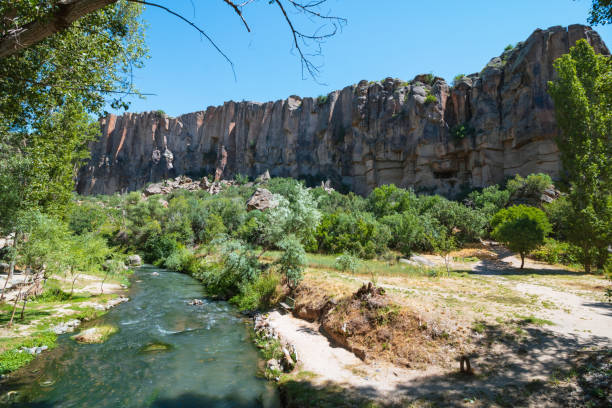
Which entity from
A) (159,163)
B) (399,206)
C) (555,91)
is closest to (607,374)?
(555,91)

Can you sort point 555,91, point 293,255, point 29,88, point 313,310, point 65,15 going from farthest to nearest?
1. point 555,91
2. point 293,255
3. point 313,310
4. point 29,88
5. point 65,15

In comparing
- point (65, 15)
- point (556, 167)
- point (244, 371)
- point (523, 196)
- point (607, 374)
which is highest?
point (556, 167)

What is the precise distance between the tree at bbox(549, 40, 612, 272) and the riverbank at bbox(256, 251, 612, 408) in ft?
23.0

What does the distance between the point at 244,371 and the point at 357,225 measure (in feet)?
75.7

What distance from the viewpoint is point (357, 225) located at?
2981 cm

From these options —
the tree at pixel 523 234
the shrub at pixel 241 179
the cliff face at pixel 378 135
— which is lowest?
the tree at pixel 523 234

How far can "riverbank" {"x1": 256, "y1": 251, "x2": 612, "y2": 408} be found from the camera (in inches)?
209

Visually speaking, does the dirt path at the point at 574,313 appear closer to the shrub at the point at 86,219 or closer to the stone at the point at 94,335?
the stone at the point at 94,335

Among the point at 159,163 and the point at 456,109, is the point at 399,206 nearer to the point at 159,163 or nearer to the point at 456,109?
the point at 456,109

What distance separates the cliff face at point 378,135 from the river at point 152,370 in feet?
119

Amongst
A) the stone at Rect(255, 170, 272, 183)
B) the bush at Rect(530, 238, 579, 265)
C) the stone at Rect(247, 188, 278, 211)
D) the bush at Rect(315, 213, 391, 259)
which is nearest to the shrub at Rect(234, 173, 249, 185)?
the stone at Rect(255, 170, 272, 183)

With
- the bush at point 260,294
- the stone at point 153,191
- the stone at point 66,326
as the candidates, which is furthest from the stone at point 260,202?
the stone at point 153,191

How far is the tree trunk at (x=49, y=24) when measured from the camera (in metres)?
2.64

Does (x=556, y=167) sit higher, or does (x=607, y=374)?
(x=556, y=167)
